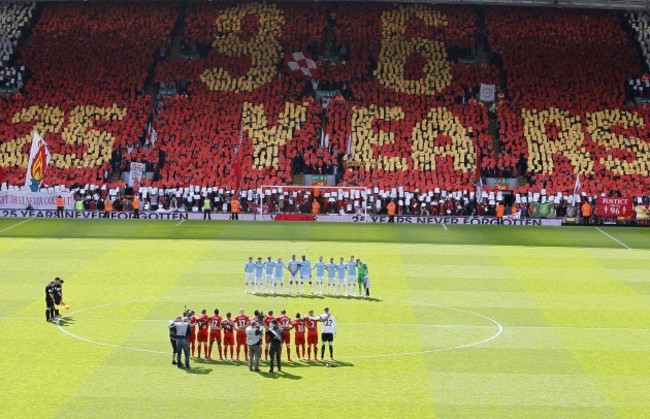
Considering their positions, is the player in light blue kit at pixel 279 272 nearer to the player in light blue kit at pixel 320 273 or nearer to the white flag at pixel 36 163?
the player in light blue kit at pixel 320 273

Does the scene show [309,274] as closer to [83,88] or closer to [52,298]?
[52,298]

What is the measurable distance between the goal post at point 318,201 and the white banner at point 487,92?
51.5 feet

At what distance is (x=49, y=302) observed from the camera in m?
37.0

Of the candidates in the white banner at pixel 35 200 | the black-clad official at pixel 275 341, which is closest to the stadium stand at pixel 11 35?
the white banner at pixel 35 200

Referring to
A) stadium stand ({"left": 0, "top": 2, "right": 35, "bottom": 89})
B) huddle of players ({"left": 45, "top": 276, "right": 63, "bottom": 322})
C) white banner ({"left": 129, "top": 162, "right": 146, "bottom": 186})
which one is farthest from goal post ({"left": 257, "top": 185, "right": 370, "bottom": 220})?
huddle of players ({"left": 45, "top": 276, "right": 63, "bottom": 322})

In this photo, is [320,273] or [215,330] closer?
[215,330]

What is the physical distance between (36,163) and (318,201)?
17.5 metres

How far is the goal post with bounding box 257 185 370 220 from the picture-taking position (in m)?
66.5

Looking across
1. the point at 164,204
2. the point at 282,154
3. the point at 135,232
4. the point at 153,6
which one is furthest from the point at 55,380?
the point at 153,6

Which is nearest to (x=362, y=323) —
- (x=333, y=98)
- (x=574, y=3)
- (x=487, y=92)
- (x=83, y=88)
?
(x=333, y=98)

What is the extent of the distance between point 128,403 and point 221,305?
42.4 feet

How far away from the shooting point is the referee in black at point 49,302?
3700 centimetres

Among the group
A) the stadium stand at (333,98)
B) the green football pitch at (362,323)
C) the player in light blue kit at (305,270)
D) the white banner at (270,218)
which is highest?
the stadium stand at (333,98)

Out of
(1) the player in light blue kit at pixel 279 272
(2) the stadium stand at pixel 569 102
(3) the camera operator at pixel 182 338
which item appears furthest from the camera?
(2) the stadium stand at pixel 569 102
